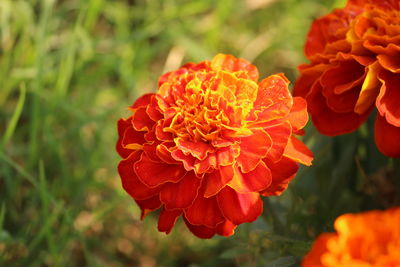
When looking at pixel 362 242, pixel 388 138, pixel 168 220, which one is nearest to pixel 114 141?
pixel 168 220

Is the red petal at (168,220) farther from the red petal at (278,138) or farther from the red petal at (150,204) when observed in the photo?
the red petal at (278,138)

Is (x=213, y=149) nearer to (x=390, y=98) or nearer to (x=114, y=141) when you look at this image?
(x=390, y=98)

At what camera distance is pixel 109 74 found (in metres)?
1.85

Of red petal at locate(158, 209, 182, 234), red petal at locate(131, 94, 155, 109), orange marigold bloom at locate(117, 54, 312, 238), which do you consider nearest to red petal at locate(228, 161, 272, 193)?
orange marigold bloom at locate(117, 54, 312, 238)

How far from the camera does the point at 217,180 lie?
90cm

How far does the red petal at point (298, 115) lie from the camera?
95 centimetres

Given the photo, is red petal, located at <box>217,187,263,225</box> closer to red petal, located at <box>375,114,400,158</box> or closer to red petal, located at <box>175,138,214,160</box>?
red petal, located at <box>175,138,214,160</box>

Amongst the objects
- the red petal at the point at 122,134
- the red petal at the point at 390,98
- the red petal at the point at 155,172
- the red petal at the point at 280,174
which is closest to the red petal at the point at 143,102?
the red petal at the point at 122,134

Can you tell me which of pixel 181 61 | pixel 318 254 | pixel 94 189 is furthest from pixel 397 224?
pixel 181 61

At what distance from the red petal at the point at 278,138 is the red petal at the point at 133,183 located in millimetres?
185

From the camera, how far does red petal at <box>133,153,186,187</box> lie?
0.91 metres

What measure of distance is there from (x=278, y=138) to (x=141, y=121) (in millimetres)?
220

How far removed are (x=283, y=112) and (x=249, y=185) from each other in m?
0.13

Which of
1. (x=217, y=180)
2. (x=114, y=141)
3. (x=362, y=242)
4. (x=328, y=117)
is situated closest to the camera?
(x=362, y=242)
